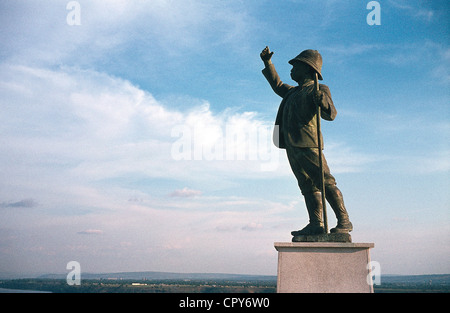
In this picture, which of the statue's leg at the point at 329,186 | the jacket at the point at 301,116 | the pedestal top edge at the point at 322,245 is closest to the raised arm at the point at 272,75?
the jacket at the point at 301,116

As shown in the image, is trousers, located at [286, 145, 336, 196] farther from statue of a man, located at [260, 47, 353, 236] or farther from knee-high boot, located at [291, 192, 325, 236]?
knee-high boot, located at [291, 192, 325, 236]

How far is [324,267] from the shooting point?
5973mm

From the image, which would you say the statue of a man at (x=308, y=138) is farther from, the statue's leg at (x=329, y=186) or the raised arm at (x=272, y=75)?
the raised arm at (x=272, y=75)

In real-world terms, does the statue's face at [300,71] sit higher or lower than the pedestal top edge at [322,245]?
higher

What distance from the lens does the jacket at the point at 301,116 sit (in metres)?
6.79

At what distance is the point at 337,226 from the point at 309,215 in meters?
0.56

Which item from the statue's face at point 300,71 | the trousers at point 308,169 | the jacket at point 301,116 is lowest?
the trousers at point 308,169

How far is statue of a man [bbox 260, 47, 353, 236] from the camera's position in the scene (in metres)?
6.57

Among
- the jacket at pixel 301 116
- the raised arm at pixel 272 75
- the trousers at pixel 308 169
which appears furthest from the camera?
the raised arm at pixel 272 75

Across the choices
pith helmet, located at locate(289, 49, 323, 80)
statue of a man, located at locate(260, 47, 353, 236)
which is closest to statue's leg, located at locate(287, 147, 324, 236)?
statue of a man, located at locate(260, 47, 353, 236)

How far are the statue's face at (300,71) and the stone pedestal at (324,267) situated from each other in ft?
10.8

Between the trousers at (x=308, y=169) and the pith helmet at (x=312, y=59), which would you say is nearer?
the trousers at (x=308, y=169)
